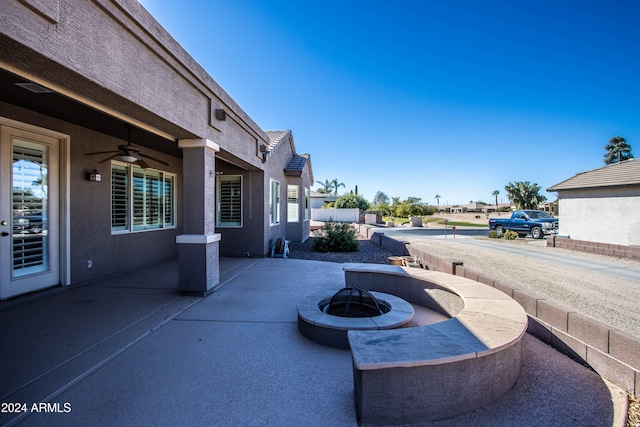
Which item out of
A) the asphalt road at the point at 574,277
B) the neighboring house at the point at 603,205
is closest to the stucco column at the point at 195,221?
the asphalt road at the point at 574,277

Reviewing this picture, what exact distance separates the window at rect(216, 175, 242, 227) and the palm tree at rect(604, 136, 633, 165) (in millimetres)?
53170

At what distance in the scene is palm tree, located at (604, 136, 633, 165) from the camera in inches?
1575

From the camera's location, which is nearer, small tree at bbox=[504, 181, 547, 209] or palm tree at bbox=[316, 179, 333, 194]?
small tree at bbox=[504, 181, 547, 209]

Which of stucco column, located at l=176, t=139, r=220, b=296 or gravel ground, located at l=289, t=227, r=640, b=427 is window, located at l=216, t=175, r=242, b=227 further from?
stucco column, located at l=176, t=139, r=220, b=296

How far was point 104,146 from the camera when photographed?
6.53 m

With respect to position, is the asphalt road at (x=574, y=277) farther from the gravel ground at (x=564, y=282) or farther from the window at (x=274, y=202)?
the window at (x=274, y=202)

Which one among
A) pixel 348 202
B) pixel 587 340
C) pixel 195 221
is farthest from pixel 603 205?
pixel 348 202

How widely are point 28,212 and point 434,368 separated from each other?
680 cm

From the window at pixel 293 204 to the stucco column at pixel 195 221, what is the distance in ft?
26.9

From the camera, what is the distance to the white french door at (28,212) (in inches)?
183

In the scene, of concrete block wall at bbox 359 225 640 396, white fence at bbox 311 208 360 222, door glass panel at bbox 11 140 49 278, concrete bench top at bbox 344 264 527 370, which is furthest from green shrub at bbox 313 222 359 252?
white fence at bbox 311 208 360 222

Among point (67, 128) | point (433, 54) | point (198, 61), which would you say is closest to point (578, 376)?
point (198, 61)

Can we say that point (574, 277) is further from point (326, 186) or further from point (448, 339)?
point (326, 186)

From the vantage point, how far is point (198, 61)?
4957 millimetres
